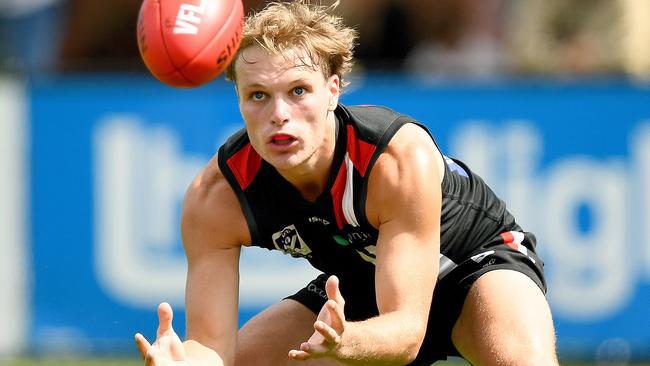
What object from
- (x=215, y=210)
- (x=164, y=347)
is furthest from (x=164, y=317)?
(x=215, y=210)

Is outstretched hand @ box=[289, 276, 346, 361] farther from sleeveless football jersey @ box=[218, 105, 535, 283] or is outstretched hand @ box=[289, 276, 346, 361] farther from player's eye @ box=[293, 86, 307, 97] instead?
player's eye @ box=[293, 86, 307, 97]

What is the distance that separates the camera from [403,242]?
5.43 metres

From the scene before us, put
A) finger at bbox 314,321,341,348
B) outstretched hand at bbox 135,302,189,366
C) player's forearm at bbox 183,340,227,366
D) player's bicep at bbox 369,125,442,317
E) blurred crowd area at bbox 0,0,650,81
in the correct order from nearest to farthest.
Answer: finger at bbox 314,321,341,348 → outstretched hand at bbox 135,302,189,366 → player's bicep at bbox 369,125,442,317 → player's forearm at bbox 183,340,227,366 → blurred crowd area at bbox 0,0,650,81

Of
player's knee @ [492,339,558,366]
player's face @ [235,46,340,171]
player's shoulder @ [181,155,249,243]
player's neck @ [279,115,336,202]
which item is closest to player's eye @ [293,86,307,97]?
player's face @ [235,46,340,171]

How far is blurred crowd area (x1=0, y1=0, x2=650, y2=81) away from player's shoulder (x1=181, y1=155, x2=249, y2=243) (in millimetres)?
4615

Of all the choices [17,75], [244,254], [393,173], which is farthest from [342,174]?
[17,75]

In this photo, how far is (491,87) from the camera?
9945mm

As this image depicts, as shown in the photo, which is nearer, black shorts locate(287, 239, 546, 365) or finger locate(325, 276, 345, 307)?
finger locate(325, 276, 345, 307)

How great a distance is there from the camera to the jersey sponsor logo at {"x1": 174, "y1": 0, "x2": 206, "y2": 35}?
543 centimetres

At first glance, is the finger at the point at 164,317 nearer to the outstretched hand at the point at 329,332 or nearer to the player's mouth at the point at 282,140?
the outstretched hand at the point at 329,332

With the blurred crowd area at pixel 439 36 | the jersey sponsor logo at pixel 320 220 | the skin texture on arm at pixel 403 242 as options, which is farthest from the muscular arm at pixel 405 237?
the blurred crowd area at pixel 439 36

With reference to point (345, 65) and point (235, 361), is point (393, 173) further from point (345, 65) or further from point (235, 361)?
point (235, 361)

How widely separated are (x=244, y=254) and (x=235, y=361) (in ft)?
12.2

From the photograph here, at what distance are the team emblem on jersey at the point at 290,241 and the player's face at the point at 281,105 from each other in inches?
14.8
